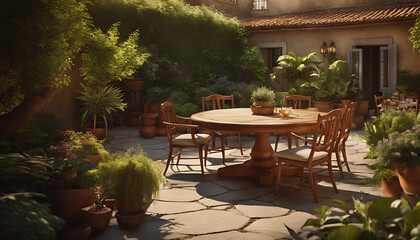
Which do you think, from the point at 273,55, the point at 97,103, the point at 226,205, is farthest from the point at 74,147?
the point at 273,55

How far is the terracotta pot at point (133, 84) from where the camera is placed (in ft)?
38.4

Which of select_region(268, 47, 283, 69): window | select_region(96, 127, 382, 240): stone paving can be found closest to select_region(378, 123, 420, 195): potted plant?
select_region(96, 127, 382, 240): stone paving

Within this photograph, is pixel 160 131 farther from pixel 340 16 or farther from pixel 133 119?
pixel 340 16

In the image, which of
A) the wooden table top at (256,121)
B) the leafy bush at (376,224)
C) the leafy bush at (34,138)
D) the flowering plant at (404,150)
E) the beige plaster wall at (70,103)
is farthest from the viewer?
the beige plaster wall at (70,103)

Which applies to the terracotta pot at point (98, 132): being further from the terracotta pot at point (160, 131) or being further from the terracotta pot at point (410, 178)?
the terracotta pot at point (410, 178)

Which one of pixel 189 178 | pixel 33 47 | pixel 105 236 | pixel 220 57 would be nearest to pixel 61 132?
pixel 33 47

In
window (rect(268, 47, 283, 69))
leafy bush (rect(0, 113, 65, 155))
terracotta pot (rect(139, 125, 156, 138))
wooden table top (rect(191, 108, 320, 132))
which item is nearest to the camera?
leafy bush (rect(0, 113, 65, 155))

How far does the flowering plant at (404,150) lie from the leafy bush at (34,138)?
400 centimetres

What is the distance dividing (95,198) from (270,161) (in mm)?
2547

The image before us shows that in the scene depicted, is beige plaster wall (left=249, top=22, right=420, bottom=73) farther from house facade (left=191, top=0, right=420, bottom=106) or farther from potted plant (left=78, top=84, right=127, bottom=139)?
potted plant (left=78, top=84, right=127, bottom=139)

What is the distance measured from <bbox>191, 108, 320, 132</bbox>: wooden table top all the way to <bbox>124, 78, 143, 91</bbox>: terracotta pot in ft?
18.2

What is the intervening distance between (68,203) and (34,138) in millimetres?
1893

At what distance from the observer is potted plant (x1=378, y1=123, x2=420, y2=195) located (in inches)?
186

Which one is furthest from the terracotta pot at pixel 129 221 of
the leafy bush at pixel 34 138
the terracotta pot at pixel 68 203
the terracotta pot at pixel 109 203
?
the leafy bush at pixel 34 138
